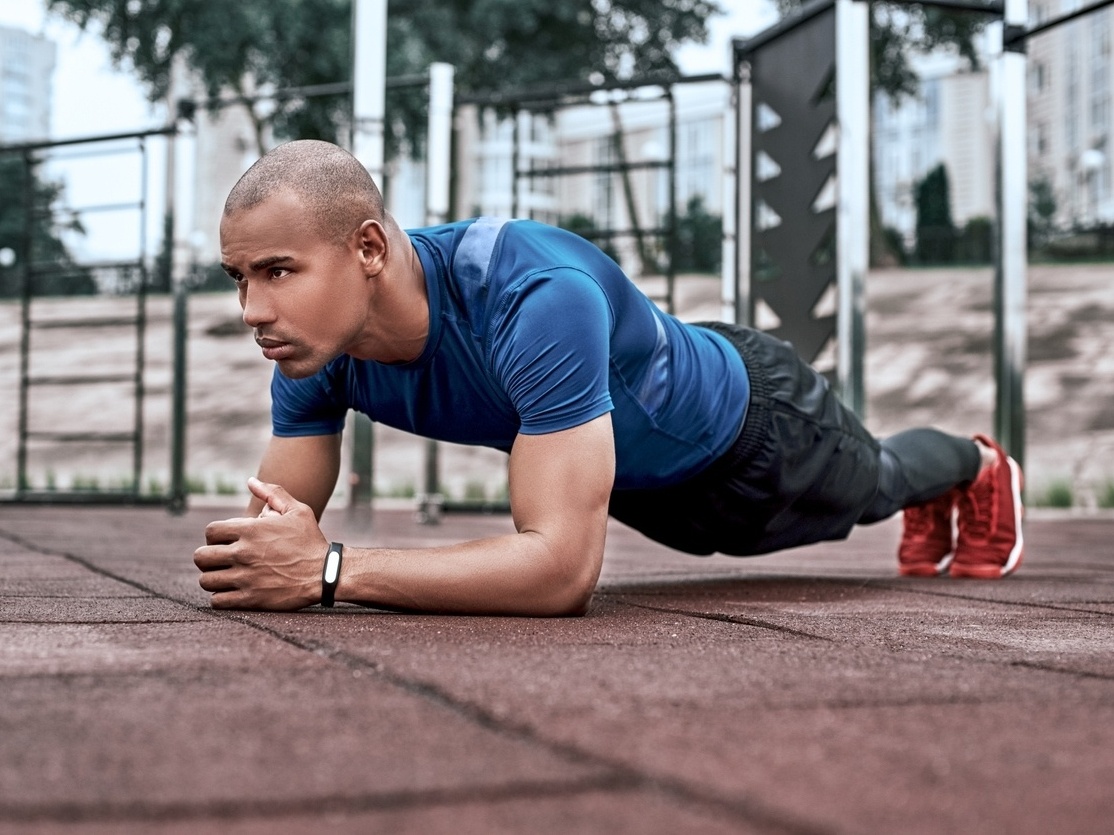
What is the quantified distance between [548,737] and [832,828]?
32 cm

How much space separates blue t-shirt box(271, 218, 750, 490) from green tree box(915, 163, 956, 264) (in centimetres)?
1581

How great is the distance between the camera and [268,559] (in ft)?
6.38

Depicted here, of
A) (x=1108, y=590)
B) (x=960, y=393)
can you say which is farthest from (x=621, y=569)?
(x=960, y=393)

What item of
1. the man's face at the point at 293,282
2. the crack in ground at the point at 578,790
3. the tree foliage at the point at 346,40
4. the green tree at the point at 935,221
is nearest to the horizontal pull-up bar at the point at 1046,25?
the man's face at the point at 293,282

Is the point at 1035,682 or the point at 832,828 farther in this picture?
the point at 1035,682

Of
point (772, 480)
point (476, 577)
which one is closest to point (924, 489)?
point (772, 480)

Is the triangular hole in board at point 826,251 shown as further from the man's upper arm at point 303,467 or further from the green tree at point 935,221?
the green tree at point 935,221

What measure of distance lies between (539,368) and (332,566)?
1.37ft

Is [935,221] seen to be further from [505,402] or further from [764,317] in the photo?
[505,402]

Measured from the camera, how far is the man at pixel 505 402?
1.94 m

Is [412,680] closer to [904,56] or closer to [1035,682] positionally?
[1035,682]

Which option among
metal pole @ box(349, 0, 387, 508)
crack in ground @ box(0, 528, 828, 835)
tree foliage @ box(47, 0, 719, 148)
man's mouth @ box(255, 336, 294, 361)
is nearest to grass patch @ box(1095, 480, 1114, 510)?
metal pole @ box(349, 0, 387, 508)

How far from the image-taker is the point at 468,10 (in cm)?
1498

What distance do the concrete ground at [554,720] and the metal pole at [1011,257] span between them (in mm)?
2647
